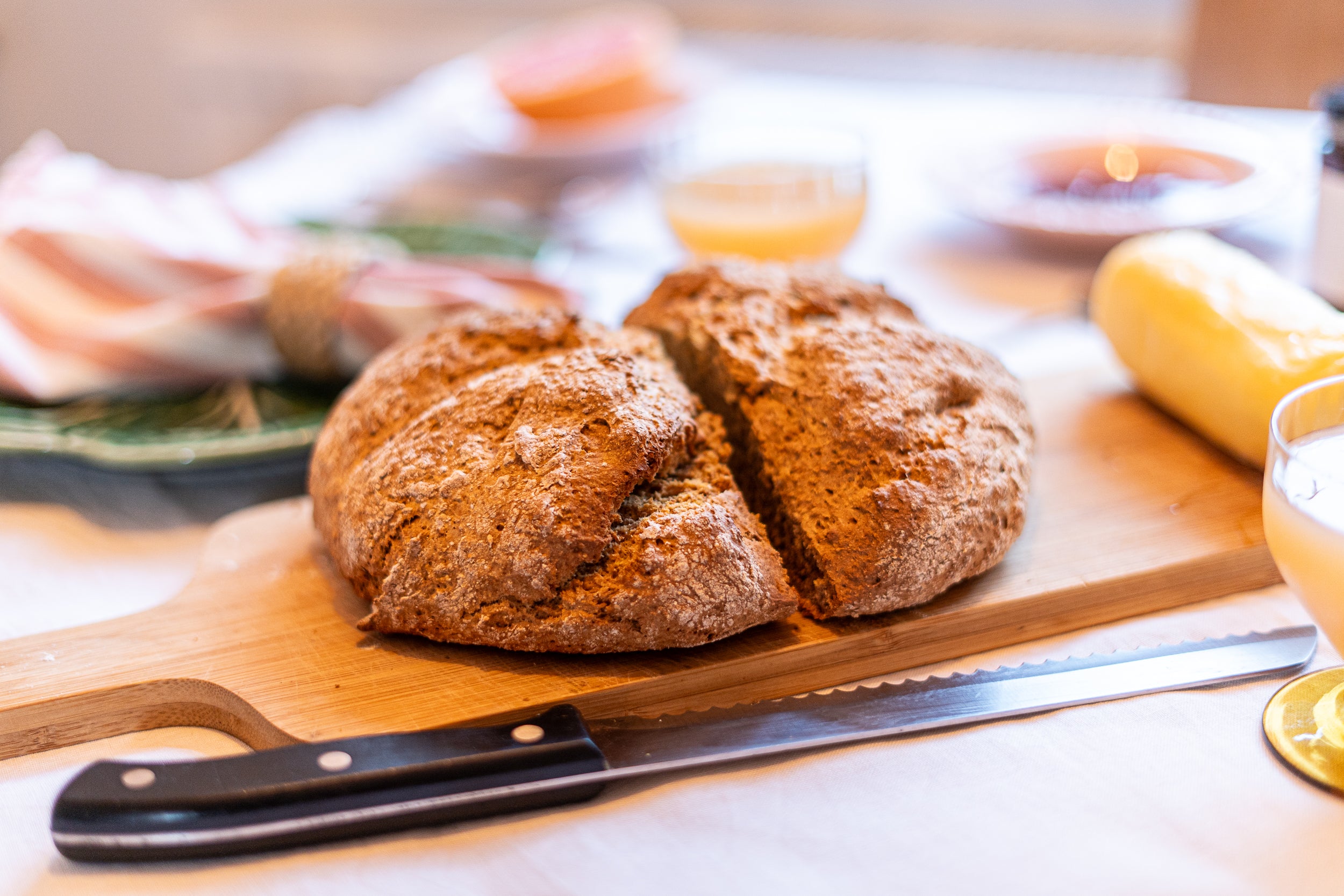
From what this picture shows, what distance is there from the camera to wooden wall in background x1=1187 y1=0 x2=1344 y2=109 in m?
2.07

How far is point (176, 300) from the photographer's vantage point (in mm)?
1710

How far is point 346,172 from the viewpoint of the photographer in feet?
→ 8.69

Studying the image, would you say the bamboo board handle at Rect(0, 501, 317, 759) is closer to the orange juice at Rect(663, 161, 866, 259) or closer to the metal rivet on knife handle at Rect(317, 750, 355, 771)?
the metal rivet on knife handle at Rect(317, 750, 355, 771)

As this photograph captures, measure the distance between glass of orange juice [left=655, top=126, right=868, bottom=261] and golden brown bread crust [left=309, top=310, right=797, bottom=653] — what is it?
75 cm

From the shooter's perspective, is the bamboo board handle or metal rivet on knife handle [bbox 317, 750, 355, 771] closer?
metal rivet on knife handle [bbox 317, 750, 355, 771]

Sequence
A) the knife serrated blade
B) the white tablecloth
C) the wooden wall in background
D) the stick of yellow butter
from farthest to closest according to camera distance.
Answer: the wooden wall in background < the stick of yellow butter < the knife serrated blade < the white tablecloth

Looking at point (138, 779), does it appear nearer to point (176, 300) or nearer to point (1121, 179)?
point (176, 300)

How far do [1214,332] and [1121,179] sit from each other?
826 mm

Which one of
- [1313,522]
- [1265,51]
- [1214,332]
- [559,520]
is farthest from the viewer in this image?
[1265,51]

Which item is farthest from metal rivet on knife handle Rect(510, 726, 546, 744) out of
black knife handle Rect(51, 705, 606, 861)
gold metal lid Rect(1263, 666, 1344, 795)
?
gold metal lid Rect(1263, 666, 1344, 795)

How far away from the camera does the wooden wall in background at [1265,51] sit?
6.79 feet

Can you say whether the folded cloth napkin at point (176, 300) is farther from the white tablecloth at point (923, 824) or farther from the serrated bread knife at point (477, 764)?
the serrated bread knife at point (477, 764)

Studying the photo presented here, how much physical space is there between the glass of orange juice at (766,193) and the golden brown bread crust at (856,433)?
55cm

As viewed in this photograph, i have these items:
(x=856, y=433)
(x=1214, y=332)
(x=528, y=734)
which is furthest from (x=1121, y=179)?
(x=528, y=734)
